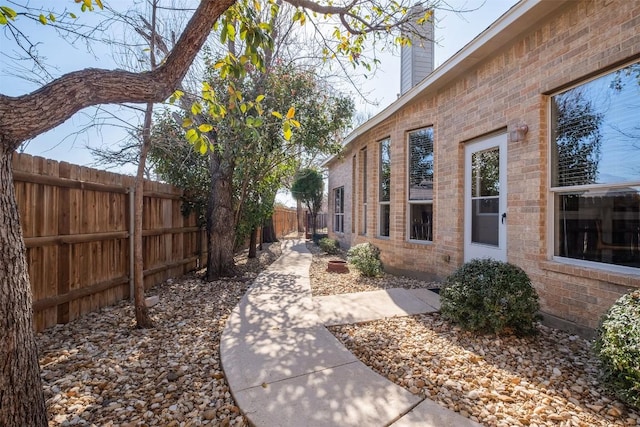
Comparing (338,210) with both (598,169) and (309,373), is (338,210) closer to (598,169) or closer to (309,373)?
(598,169)

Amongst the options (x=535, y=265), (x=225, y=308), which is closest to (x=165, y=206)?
(x=225, y=308)

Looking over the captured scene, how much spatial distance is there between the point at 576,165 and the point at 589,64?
1113mm

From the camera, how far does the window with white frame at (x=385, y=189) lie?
7434 millimetres

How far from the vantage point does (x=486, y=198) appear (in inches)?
196

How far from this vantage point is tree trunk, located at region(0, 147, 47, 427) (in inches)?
→ 64.6

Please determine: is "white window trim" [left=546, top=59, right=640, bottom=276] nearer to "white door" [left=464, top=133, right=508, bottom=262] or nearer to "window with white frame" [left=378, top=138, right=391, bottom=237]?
"white door" [left=464, top=133, right=508, bottom=262]

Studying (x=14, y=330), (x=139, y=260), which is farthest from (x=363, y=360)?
(x=139, y=260)

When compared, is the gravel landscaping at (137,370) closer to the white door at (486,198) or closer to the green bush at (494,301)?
the green bush at (494,301)

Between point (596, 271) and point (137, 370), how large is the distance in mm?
4712

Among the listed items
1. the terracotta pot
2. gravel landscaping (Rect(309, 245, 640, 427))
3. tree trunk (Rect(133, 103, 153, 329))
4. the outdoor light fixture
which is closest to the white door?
the outdoor light fixture

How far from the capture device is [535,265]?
3.97 metres

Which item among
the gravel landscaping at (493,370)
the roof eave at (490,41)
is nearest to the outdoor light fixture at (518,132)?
the roof eave at (490,41)

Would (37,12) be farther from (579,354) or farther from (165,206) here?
(579,354)

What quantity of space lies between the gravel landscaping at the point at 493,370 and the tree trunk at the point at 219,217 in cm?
349
